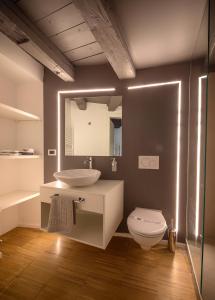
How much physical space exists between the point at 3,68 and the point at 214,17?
2.10 m

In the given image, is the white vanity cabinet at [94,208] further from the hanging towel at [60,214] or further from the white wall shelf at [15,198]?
the white wall shelf at [15,198]

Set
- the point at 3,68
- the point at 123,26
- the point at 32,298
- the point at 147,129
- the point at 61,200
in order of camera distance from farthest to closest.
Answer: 1. the point at 147,129
2. the point at 3,68
3. the point at 61,200
4. the point at 123,26
5. the point at 32,298

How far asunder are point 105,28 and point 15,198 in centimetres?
204

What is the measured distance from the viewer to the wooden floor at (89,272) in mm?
1338

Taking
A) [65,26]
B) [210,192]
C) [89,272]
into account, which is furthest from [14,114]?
[210,192]

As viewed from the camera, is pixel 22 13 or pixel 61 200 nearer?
pixel 22 13

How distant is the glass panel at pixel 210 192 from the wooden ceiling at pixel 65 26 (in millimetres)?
1024

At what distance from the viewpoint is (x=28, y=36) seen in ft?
4.65

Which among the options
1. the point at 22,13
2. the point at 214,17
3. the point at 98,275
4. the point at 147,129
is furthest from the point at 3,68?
the point at 98,275

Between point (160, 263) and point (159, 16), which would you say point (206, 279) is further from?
point (159, 16)

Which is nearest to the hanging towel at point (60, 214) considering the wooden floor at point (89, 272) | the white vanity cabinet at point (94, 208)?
the white vanity cabinet at point (94, 208)

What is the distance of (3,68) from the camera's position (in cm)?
197

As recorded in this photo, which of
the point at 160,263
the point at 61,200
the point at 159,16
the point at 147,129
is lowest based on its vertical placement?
the point at 160,263

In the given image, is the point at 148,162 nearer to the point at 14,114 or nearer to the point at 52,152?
the point at 52,152
